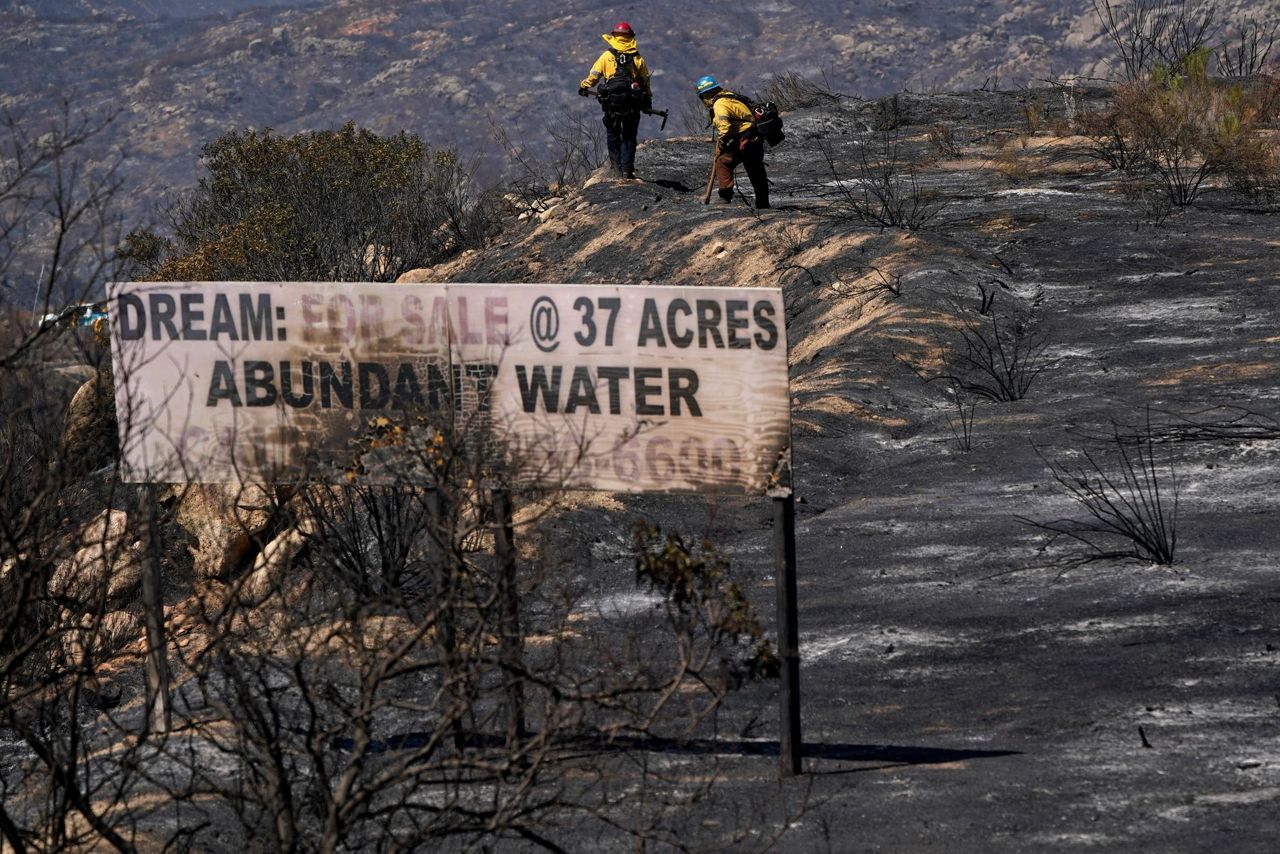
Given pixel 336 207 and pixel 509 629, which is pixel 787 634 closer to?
pixel 509 629

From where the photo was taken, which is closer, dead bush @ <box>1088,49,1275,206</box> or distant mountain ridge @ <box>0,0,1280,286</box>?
dead bush @ <box>1088,49,1275,206</box>

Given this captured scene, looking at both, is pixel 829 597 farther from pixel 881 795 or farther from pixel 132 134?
pixel 132 134

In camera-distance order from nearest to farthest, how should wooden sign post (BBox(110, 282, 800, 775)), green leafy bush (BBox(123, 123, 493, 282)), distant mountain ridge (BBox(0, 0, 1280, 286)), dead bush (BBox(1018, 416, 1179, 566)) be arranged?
wooden sign post (BBox(110, 282, 800, 775)) < dead bush (BBox(1018, 416, 1179, 566)) < green leafy bush (BBox(123, 123, 493, 282)) < distant mountain ridge (BBox(0, 0, 1280, 286))

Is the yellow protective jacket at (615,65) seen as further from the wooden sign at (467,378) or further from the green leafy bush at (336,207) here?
the wooden sign at (467,378)

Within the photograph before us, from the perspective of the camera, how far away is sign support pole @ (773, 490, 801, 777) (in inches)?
253

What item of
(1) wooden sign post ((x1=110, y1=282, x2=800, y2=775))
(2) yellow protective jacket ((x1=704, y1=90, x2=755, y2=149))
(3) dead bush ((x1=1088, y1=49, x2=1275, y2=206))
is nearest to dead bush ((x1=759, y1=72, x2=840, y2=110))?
(3) dead bush ((x1=1088, y1=49, x2=1275, y2=206))

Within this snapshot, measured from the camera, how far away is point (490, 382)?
6898 millimetres

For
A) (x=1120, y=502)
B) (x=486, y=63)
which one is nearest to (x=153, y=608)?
(x=1120, y=502)

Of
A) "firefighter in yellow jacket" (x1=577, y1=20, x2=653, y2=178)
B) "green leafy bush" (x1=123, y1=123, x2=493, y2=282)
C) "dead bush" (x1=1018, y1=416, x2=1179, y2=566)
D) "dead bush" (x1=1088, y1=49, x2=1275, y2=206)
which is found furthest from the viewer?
"green leafy bush" (x1=123, y1=123, x2=493, y2=282)

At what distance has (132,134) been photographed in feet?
405

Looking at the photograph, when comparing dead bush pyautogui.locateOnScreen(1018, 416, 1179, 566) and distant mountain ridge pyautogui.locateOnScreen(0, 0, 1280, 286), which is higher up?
dead bush pyautogui.locateOnScreen(1018, 416, 1179, 566)

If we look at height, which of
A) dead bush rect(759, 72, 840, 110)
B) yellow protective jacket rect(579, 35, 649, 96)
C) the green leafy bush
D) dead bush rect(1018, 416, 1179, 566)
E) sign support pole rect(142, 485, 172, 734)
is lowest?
the green leafy bush

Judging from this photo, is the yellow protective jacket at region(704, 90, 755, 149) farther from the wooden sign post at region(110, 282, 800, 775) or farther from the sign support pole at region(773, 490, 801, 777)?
the sign support pole at region(773, 490, 801, 777)

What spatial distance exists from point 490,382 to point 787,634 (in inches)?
56.8
